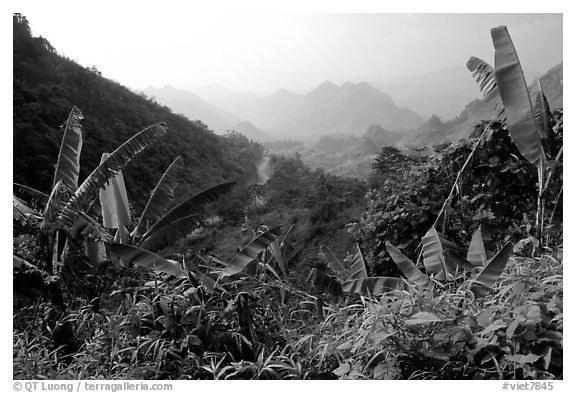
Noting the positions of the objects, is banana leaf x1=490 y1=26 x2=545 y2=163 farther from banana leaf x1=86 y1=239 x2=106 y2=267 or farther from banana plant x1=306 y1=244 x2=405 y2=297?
banana leaf x1=86 y1=239 x2=106 y2=267

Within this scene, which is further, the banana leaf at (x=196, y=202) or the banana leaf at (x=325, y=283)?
the banana leaf at (x=196, y=202)

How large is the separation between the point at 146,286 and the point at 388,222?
2.17 meters

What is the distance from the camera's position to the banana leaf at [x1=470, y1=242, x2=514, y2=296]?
2244mm

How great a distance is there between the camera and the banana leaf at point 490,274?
7.36 feet

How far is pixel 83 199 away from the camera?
266 cm

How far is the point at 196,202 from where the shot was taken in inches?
118

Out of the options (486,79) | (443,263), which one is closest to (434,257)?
(443,263)

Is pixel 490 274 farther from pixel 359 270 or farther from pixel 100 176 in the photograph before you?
pixel 100 176

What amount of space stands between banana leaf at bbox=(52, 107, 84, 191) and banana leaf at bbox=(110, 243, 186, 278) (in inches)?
27.1

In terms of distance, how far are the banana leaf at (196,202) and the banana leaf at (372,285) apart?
0.98 m

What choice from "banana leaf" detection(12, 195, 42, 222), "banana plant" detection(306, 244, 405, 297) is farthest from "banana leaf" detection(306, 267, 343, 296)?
"banana leaf" detection(12, 195, 42, 222)

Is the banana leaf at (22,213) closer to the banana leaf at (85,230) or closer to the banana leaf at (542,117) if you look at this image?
the banana leaf at (85,230)

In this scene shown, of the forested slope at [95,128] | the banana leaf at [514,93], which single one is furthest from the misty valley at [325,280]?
the forested slope at [95,128]
